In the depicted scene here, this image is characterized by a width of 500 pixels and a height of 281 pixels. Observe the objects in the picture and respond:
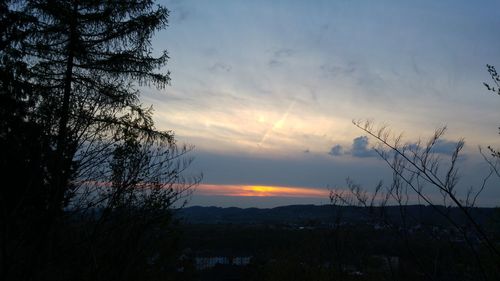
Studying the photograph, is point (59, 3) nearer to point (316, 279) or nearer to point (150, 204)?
point (150, 204)

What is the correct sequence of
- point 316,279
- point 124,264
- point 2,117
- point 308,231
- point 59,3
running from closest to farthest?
point 124,264 → point 2,117 → point 59,3 → point 316,279 → point 308,231

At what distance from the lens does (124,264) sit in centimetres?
420

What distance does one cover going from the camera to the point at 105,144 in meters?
4.90

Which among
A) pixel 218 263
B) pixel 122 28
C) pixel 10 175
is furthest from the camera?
pixel 218 263

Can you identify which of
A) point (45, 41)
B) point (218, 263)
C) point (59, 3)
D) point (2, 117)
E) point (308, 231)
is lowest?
point (218, 263)

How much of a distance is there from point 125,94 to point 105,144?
8329 mm

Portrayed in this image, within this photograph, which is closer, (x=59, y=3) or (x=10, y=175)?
(x=10, y=175)

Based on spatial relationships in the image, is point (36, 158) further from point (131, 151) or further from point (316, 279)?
point (316, 279)

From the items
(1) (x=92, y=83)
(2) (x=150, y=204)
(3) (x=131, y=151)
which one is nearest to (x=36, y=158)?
(2) (x=150, y=204)

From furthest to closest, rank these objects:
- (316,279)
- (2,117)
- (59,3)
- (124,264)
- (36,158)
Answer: (316,279), (59,3), (2,117), (124,264), (36,158)

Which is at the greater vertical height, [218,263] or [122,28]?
[122,28]

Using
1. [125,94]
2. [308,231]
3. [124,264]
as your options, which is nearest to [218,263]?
[308,231]

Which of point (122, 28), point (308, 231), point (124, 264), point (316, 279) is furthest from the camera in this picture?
point (308, 231)

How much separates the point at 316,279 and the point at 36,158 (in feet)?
40.5
